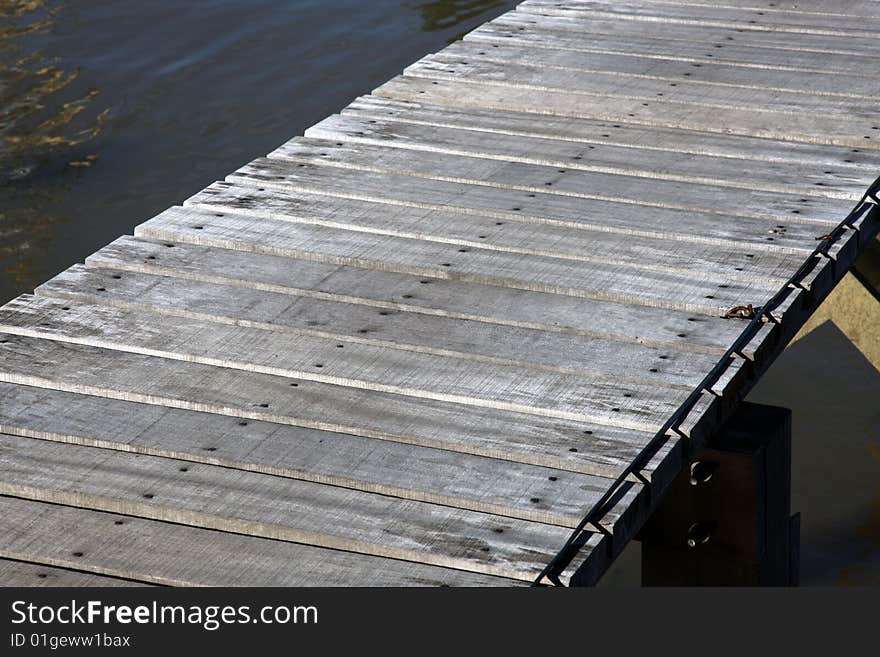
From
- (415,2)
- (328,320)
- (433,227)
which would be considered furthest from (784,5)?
(415,2)

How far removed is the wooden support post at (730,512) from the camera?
4008mm

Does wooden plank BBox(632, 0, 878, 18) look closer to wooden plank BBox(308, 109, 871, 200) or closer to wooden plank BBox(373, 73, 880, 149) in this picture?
wooden plank BBox(373, 73, 880, 149)

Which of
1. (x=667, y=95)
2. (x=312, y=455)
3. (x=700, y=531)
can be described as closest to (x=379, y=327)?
(x=312, y=455)

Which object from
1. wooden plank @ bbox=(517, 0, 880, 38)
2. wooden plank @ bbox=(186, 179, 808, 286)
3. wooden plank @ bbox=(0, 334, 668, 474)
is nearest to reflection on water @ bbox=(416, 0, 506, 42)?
wooden plank @ bbox=(517, 0, 880, 38)

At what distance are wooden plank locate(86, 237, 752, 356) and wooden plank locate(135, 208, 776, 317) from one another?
0.11 feet

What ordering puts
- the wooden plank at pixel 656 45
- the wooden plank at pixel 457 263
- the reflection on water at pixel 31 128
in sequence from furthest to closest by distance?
the reflection on water at pixel 31 128
the wooden plank at pixel 656 45
the wooden plank at pixel 457 263

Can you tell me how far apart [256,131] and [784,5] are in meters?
3.48

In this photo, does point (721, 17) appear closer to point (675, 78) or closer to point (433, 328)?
point (675, 78)

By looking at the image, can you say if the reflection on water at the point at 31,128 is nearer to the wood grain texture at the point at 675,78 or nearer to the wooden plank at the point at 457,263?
the wood grain texture at the point at 675,78

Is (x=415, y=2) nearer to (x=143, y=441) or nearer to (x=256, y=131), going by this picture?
(x=256, y=131)

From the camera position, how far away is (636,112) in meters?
5.23

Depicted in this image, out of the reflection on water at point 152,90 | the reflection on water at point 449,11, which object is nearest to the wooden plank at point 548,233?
the reflection on water at point 152,90

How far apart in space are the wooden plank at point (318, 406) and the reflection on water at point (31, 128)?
13.2 ft

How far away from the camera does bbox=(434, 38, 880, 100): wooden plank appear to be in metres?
5.34
